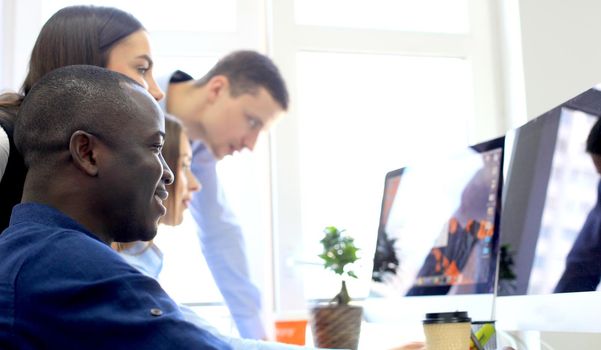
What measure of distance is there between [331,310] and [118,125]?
128cm

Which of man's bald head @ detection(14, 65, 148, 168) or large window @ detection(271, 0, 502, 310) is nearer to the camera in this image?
man's bald head @ detection(14, 65, 148, 168)

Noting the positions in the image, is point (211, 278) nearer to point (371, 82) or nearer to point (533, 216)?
point (371, 82)

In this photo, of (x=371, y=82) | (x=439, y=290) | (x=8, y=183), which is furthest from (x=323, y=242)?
(x=8, y=183)

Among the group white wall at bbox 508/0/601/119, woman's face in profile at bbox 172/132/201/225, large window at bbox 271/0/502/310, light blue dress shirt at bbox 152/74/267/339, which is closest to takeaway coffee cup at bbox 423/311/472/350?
woman's face in profile at bbox 172/132/201/225

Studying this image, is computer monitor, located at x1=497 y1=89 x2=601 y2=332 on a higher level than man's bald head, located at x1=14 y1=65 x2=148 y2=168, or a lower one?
lower

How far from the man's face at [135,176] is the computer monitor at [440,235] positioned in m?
0.83

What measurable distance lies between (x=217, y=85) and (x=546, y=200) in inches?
55.6

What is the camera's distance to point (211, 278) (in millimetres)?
2814

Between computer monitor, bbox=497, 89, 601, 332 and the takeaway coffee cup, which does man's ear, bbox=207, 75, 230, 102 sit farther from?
the takeaway coffee cup

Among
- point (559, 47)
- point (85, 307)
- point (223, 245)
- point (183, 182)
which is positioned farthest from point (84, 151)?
point (559, 47)

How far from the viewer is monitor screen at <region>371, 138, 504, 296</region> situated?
164 centimetres

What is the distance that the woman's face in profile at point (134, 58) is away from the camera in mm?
1616

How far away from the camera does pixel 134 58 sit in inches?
64.9

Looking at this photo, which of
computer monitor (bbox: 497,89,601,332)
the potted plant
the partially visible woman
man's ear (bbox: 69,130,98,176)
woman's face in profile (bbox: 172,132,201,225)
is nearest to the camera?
man's ear (bbox: 69,130,98,176)
